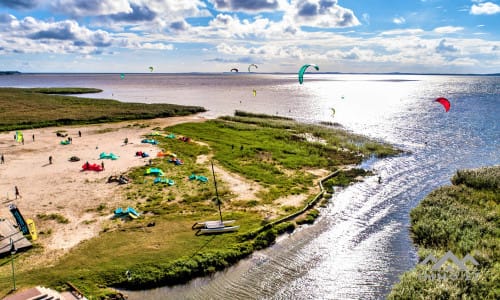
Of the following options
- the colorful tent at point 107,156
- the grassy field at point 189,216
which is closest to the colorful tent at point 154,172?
the grassy field at point 189,216

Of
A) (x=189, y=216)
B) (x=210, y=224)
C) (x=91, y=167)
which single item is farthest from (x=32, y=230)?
(x=91, y=167)

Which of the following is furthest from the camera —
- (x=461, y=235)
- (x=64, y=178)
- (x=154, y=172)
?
(x=154, y=172)

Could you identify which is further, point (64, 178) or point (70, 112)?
point (70, 112)

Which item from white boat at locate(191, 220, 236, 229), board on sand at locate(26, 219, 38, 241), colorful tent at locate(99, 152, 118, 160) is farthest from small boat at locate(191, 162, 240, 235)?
colorful tent at locate(99, 152, 118, 160)

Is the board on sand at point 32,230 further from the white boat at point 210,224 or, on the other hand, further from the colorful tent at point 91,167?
the colorful tent at point 91,167

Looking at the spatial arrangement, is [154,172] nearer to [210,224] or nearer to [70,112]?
[210,224]

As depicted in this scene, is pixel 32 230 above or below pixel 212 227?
above

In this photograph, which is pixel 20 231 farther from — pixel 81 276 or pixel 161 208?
pixel 161 208
